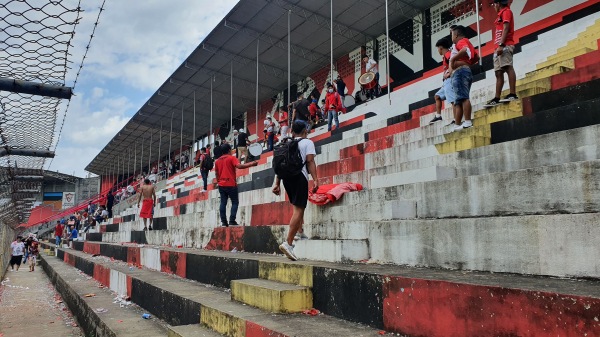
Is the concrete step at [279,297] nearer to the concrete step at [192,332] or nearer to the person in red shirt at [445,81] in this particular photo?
the concrete step at [192,332]

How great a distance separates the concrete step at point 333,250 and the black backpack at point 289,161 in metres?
0.63

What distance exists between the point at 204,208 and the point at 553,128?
620 centimetres

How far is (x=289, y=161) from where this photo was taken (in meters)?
3.59

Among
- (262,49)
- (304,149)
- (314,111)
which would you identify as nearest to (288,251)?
(304,149)

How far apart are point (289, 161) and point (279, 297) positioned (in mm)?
1309

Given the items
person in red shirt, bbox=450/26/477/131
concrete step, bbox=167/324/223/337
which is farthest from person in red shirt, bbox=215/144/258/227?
concrete step, bbox=167/324/223/337

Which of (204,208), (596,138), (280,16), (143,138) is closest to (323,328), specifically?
(596,138)

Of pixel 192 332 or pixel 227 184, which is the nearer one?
pixel 192 332

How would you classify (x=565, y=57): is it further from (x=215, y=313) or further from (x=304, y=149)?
(x=215, y=313)

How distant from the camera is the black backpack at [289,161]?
3.58 m

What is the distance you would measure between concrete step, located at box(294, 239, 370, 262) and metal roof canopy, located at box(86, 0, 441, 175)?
10102 millimetres

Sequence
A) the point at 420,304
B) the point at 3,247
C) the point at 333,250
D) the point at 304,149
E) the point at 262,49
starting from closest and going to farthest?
the point at 420,304 → the point at 333,250 → the point at 304,149 → the point at 3,247 → the point at 262,49

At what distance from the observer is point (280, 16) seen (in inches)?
504

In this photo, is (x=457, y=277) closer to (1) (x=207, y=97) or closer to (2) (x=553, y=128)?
(2) (x=553, y=128)
